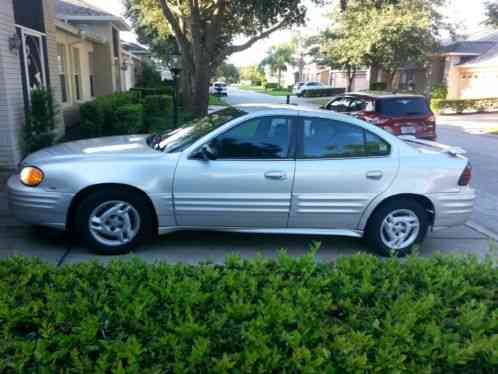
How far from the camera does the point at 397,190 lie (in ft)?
16.4

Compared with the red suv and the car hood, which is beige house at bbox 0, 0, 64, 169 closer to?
the car hood

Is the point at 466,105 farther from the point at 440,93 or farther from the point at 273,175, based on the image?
the point at 273,175

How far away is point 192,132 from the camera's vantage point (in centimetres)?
518

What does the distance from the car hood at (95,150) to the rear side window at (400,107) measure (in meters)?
6.35

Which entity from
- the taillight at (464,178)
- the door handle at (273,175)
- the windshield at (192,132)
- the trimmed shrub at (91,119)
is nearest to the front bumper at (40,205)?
the windshield at (192,132)

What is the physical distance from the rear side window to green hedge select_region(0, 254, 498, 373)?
7.56m

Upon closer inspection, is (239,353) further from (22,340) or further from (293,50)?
(293,50)

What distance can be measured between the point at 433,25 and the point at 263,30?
18.0m

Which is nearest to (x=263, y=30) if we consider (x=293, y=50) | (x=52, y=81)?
(x=52, y=81)

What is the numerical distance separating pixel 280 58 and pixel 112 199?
3735 inches

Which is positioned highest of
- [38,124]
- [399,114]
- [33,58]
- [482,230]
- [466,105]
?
[33,58]

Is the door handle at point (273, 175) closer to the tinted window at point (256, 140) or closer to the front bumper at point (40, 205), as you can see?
the tinted window at point (256, 140)

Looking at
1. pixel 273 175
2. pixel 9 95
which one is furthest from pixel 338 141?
pixel 9 95

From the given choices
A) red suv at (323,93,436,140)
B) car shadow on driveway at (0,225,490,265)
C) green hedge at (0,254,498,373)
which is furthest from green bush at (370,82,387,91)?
green hedge at (0,254,498,373)
